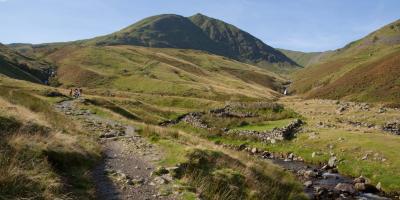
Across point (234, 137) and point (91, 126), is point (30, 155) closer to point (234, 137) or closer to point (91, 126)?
point (91, 126)

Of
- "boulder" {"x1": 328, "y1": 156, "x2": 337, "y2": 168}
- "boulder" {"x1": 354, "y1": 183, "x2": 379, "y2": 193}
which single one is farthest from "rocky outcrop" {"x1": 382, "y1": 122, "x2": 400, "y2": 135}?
"boulder" {"x1": 354, "y1": 183, "x2": 379, "y2": 193}

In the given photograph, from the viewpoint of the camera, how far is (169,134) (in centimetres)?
3878

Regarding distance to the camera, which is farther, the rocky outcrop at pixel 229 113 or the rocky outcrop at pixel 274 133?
the rocky outcrop at pixel 229 113

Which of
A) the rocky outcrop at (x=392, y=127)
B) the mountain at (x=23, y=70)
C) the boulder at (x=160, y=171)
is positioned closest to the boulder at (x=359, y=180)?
the boulder at (x=160, y=171)

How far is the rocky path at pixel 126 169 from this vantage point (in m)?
18.0

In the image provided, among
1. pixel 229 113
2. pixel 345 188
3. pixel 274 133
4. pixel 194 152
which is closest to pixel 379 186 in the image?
pixel 345 188

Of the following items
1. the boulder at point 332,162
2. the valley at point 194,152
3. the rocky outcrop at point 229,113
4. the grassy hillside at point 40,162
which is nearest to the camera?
the grassy hillside at point 40,162

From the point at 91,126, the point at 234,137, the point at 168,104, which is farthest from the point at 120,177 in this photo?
the point at 168,104

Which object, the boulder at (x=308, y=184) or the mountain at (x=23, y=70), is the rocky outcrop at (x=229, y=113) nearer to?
the boulder at (x=308, y=184)

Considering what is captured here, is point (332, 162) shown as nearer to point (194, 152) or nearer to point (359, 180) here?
point (359, 180)

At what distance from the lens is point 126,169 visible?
74.3ft

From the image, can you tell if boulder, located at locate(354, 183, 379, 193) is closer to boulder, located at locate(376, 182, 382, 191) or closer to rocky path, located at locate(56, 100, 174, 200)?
boulder, located at locate(376, 182, 382, 191)

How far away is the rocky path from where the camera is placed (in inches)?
709

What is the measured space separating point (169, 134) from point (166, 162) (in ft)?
46.7
